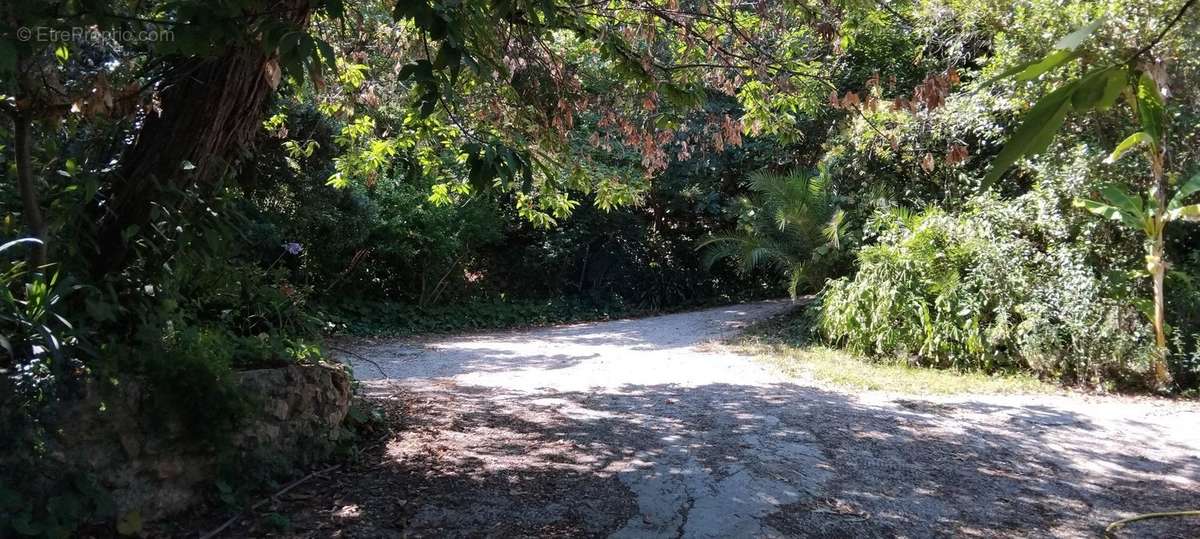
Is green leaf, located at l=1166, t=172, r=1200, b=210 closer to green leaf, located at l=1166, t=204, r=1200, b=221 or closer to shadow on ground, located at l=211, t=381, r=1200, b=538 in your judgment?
A: green leaf, located at l=1166, t=204, r=1200, b=221

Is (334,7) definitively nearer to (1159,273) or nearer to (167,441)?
(167,441)

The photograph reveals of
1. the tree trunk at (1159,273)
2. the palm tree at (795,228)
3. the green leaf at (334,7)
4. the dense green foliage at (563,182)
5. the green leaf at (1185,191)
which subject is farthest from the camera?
the palm tree at (795,228)

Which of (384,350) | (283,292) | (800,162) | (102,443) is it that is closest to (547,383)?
(283,292)

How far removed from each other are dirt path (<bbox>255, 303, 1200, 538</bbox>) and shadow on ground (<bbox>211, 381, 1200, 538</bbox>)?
17mm

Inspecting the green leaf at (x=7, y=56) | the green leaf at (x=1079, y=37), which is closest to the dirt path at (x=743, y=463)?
the green leaf at (x=7, y=56)

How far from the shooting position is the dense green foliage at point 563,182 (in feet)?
12.3

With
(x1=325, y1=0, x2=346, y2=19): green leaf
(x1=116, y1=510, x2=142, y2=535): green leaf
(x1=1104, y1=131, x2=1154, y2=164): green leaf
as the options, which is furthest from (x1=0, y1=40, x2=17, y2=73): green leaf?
(x1=1104, y1=131, x2=1154, y2=164): green leaf

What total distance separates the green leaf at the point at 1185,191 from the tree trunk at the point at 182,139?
27.3 feet

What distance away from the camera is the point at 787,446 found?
5965 millimetres

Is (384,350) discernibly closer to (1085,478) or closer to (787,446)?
(787,446)

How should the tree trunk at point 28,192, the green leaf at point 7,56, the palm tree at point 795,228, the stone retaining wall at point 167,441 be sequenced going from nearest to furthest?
the green leaf at point 7,56
the stone retaining wall at point 167,441
the tree trunk at point 28,192
the palm tree at point 795,228

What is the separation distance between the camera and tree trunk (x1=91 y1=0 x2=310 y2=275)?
4516 mm

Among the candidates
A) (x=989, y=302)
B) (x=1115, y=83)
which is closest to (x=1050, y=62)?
(x=1115, y=83)

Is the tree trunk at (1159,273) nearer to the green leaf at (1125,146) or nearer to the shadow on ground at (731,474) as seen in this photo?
the green leaf at (1125,146)
